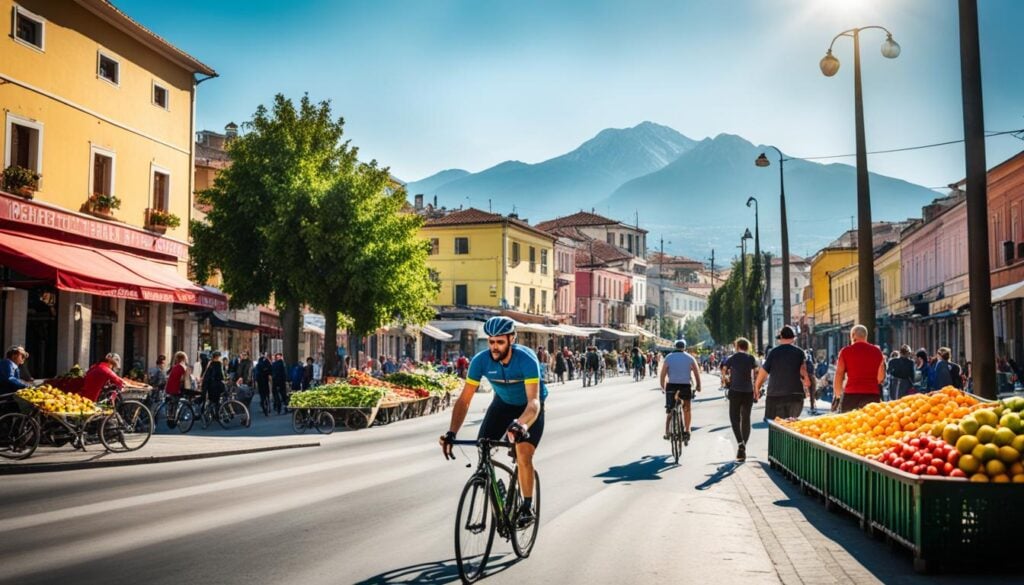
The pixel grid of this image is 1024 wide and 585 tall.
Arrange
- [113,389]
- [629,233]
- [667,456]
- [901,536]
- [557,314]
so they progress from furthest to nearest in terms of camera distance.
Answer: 1. [629,233]
2. [557,314]
3. [113,389]
4. [667,456]
5. [901,536]

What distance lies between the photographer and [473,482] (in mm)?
7305

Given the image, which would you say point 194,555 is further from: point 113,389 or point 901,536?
point 113,389

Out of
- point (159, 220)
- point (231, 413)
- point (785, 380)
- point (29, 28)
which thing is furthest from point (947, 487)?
point (159, 220)

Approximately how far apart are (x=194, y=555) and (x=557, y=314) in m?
80.9

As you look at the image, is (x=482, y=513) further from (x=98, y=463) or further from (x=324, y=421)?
(x=324, y=421)

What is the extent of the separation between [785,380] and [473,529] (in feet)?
29.2

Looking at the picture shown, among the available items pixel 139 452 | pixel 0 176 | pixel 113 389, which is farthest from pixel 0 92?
pixel 139 452

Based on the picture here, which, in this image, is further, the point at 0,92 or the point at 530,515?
the point at 0,92

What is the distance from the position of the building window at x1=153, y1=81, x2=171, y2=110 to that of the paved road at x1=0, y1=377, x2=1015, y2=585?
17.8 metres

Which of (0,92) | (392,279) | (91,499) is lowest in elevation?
(91,499)

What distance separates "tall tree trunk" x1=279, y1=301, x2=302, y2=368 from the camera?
34.3 metres

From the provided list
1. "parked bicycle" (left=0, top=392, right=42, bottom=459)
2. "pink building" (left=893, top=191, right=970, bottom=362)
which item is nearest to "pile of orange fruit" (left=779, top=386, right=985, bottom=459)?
"parked bicycle" (left=0, top=392, right=42, bottom=459)

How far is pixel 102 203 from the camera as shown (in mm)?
27859

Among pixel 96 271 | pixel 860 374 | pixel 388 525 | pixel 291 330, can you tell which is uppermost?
pixel 96 271
